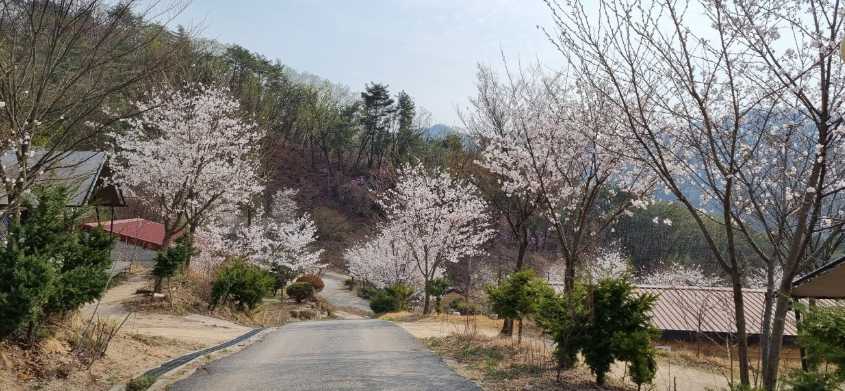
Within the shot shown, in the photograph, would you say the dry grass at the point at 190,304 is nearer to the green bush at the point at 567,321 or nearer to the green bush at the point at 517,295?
the green bush at the point at 517,295

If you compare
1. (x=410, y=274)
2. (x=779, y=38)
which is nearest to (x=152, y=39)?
(x=779, y=38)

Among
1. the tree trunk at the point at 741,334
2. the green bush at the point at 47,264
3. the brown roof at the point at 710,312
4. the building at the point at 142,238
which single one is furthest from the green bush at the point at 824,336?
the building at the point at 142,238

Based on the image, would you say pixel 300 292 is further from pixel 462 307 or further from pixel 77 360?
pixel 77 360

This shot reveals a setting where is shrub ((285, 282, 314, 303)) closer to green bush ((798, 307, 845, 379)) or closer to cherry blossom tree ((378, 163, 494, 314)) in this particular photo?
cherry blossom tree ((378, 163, 494, 314))

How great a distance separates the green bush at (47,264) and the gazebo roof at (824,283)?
11315 millimetres

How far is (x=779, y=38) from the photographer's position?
6172 millimetres

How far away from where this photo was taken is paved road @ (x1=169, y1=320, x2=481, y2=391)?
24.9ft

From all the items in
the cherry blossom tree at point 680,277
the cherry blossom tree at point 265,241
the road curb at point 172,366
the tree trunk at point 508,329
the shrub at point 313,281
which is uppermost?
the cherry blossom tree at point 680,277

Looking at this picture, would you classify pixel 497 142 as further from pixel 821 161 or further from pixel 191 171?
pixel 191 171

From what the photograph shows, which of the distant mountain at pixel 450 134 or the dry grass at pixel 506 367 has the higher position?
the distant mountain at pixel 450 134

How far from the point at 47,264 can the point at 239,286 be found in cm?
1546

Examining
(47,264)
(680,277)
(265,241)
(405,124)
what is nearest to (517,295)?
(47,264)

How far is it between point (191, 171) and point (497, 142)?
475 inches

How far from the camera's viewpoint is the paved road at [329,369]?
7.58 metres
